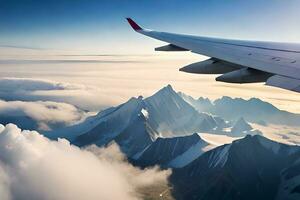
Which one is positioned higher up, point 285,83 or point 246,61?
point 246,61

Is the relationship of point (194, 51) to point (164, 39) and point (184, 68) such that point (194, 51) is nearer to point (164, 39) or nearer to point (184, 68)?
point (184, 68)

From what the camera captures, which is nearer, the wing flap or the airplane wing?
the wing flap

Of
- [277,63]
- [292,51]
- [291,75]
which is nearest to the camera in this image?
[291,75]

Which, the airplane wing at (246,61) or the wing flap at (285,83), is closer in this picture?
the wing flap at (285,83)

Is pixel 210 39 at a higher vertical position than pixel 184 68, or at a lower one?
higher

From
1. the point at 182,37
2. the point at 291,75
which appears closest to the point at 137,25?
the point at 182,37
